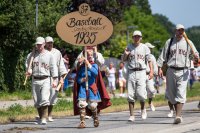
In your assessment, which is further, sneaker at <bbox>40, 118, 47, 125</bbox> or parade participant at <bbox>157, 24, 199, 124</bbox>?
sneaker at <bbox>40, 118, 47, 125</bbox>

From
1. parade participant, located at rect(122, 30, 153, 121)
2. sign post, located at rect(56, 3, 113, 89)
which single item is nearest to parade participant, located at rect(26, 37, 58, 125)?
sign post, located at rect(56, 3, 113, 89)

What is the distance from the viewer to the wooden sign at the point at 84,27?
47.2 ft

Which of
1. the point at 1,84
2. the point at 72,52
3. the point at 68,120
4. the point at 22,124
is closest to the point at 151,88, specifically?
the point at 68,120

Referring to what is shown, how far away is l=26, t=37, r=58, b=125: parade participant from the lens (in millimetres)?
15414

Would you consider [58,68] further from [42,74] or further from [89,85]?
[89,85]

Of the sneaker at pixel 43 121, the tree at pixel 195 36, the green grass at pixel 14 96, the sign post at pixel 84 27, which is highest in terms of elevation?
the tree at pixel 195 36

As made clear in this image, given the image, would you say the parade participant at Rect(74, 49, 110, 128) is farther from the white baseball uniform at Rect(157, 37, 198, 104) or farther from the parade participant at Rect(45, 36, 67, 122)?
the parade participant at Rect(45, 36, 67, 122)

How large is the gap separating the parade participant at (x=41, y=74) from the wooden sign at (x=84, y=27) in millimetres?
1120

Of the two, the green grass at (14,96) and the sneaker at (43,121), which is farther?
the green grass at (14,96)

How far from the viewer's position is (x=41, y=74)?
15.4 m

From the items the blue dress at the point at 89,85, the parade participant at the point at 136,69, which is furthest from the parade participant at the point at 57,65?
the blue dress at the point at 89,85

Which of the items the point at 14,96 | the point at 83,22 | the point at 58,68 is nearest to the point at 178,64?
the point at 83,22

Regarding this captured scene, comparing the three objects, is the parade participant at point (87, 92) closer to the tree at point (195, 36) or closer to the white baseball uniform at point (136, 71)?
the white baseball uniform at point (136, 71)

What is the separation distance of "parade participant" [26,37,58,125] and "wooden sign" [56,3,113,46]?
3.68ft
